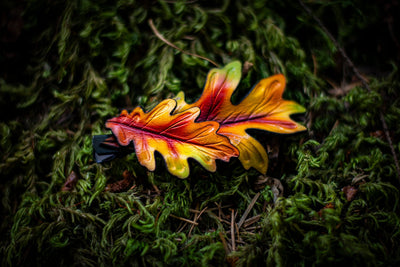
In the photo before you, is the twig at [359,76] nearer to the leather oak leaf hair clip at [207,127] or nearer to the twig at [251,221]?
the leather oak leaf hair clip at [207,127]

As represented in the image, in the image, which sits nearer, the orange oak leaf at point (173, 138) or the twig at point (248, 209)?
the orange oak leaf at point (173, 138)

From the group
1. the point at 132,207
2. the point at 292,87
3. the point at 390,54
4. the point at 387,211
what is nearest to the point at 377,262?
the point at 387,211

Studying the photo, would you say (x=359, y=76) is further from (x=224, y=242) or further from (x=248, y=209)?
(x=224, y=242)

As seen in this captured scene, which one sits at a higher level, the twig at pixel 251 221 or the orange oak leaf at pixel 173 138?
the orange oak leaf at pixel 173 138

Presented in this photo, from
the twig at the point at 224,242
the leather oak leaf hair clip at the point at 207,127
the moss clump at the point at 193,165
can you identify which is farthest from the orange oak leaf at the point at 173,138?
the twig at the point at 224,242

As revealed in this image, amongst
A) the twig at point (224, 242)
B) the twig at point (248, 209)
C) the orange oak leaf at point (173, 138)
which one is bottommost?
the twig at point (224, 242)

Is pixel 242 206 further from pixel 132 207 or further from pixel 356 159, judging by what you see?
pixel 356 159

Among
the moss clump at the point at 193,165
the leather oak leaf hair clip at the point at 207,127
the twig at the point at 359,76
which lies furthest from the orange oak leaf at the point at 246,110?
the twig at the point at 359,76

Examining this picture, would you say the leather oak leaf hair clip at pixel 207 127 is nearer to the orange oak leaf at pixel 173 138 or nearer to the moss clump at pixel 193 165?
the orange oak leaf at pixel 173 138
